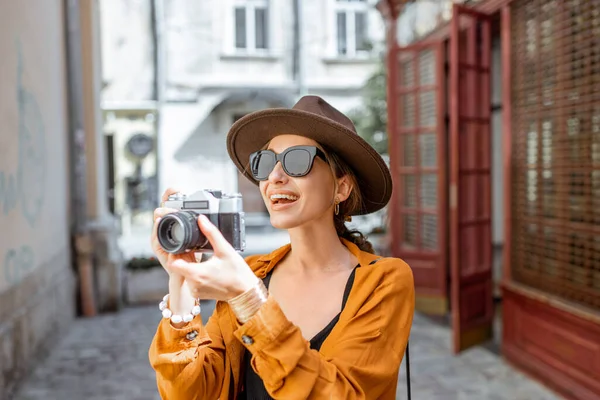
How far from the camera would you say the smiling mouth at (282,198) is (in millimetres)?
1318

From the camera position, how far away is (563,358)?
358cm

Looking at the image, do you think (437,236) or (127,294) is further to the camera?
(127,294)

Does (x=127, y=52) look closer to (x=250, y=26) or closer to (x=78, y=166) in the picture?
(x=250, y=26)

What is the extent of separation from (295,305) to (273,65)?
478 inches

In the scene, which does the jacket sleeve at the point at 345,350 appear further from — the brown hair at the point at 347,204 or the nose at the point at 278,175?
the nose at the point at 278,175

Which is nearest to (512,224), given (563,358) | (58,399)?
(563,358)

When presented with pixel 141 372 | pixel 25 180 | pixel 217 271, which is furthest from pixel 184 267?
pixel 25 180

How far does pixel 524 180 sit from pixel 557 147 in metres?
0.43

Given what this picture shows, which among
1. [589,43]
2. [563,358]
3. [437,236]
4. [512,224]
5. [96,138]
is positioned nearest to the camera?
[589,43]

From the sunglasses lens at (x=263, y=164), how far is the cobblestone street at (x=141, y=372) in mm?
2812

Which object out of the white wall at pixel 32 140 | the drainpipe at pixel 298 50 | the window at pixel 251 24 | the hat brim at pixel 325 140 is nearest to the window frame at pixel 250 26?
the window at pixel 251 24

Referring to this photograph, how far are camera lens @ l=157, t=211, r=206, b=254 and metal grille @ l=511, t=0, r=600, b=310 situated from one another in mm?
2985

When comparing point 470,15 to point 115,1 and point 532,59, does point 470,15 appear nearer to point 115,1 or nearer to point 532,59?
point 532,59

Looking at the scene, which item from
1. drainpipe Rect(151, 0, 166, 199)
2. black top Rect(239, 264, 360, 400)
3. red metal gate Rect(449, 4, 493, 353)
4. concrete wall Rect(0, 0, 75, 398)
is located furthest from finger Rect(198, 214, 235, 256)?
drainpipe Rect(151, 0, 166, 199)
